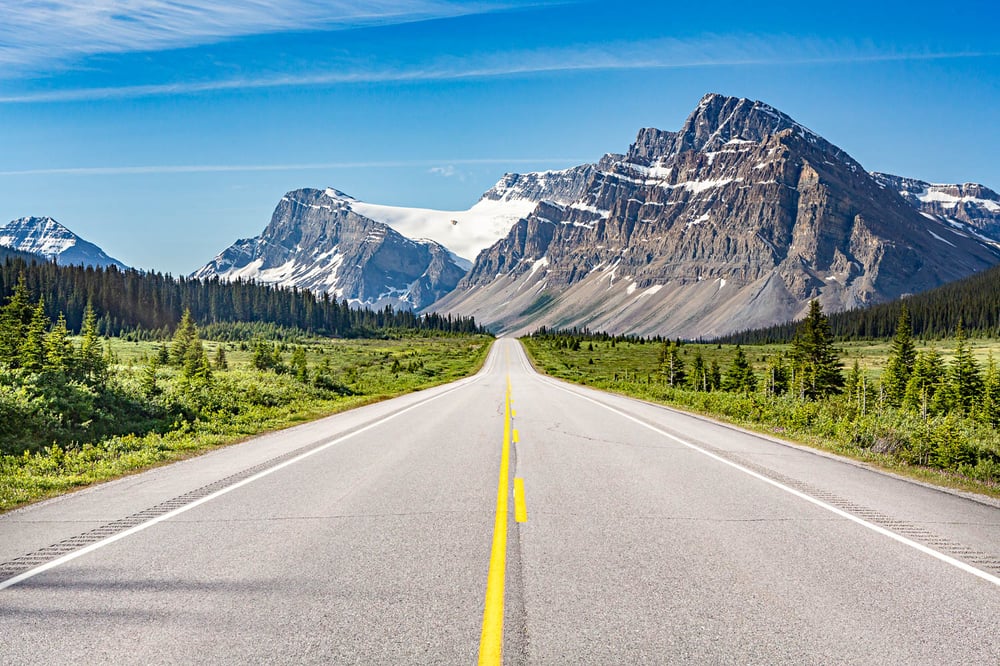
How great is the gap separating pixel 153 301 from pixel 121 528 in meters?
150

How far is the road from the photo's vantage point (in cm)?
436

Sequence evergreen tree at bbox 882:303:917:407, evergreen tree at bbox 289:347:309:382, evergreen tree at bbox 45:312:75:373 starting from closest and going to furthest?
evergreen tree at bbox 45:312:75:373 < evergreen tree at bbox 289:347:309:382 < evergreen tree at bbox 882:303:917:407

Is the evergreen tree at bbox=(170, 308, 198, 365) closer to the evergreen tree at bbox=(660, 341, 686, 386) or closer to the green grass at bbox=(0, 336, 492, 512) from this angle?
the green grass at bbox=(0, 336, 492, 512)

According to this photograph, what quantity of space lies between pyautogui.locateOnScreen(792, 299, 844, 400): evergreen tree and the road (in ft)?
150

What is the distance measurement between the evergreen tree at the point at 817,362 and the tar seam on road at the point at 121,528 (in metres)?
48.6

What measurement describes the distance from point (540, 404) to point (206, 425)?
1371 cm

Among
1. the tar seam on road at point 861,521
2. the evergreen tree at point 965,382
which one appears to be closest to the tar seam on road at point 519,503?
the tar seam on road at point 861,521

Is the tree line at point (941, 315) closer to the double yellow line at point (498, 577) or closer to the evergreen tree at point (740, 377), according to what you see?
the evergreen tree at point (740, 377)

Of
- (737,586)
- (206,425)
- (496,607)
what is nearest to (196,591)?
(496,607)

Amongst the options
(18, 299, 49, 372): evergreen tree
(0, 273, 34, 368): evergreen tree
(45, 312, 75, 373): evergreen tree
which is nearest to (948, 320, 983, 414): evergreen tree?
(45, 312, 75, 373): evergreen tree

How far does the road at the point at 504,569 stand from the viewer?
436 centimetres

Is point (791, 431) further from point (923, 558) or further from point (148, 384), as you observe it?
point (148, 384)

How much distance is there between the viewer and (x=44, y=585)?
17.9 ft

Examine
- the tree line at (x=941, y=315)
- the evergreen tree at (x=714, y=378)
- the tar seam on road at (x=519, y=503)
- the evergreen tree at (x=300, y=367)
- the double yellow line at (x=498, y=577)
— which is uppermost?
the tree line at (x=941, y=315)
